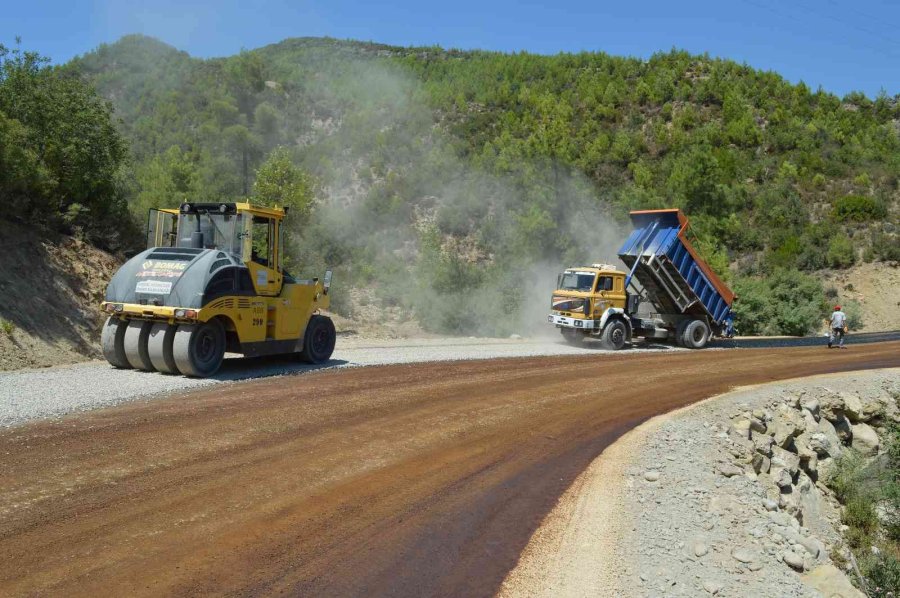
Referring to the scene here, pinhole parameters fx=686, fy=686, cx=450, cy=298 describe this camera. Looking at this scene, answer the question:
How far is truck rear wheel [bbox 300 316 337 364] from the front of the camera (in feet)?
48.3

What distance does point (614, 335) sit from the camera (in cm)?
2141

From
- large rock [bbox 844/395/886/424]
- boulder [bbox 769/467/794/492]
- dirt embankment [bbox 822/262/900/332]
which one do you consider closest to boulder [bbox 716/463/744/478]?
boulder [bbox 769/467/794/492]

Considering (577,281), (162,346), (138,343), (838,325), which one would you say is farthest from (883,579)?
(838,325)

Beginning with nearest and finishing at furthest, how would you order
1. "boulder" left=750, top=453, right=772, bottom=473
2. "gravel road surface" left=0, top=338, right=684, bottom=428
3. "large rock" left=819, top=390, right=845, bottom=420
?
"gravel road surface" left=0, top=338, right=684, bottom=428, "boulder" left=750, top=453, right=772, bottom=473, "large rock" left=819, top=390, right=845, bottom=420

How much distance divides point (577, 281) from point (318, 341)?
9677mm

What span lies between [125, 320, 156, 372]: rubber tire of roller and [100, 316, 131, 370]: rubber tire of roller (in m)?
0.15

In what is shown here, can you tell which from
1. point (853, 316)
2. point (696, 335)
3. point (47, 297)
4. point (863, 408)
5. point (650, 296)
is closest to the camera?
point (863, 408)

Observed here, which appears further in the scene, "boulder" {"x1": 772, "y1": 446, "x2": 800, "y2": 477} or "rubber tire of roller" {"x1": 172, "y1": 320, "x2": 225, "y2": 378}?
"rubber tire of roller" {"x1": 172, "y1": 320, "x2": 225, "y2": 378}

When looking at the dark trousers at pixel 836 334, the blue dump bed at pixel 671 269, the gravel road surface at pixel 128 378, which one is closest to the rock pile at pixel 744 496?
the gravel road surface at pixel 128 378

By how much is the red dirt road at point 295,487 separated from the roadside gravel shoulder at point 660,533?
0.97 feet

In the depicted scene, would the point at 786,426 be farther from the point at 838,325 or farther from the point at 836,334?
the point at 836,334

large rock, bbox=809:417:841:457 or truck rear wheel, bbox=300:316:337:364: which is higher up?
truck rear wheel, bbox=300:316:337:364

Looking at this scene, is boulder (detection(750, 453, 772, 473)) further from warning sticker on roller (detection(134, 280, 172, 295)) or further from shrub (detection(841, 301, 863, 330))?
shrub (detection(841, 301, 863, 330))

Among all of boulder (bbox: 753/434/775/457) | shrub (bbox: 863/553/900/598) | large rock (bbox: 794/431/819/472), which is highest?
boulder (bbox: 753/434/775/457)
